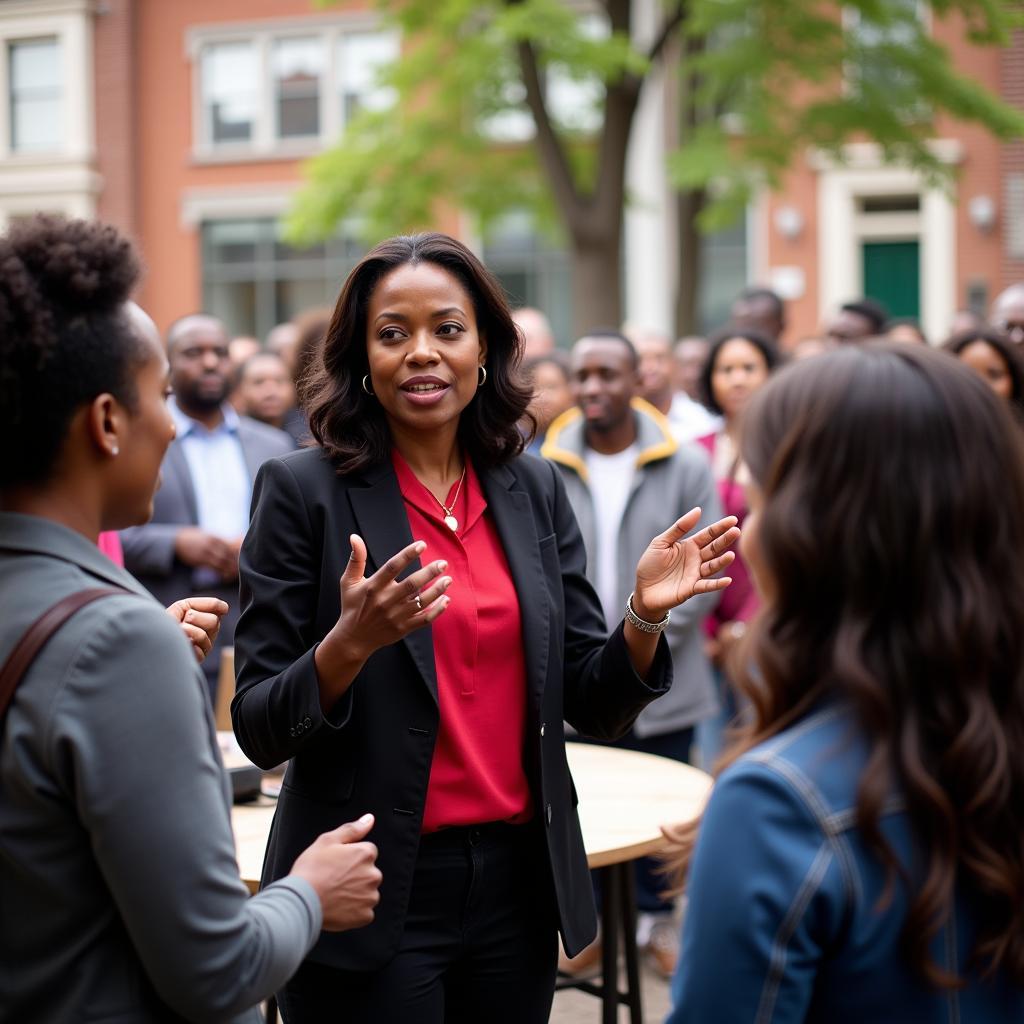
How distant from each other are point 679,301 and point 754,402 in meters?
14.4

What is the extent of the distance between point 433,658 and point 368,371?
0.62 metres

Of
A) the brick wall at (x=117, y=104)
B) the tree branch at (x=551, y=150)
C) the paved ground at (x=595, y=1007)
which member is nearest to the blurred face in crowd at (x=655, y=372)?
the paved ground at (x=595, y=1007)

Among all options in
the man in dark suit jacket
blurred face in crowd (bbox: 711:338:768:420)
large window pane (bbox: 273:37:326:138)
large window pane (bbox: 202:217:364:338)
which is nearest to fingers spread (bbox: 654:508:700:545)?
the man in dark suit jacket

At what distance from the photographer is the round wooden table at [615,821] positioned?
295 centimetres

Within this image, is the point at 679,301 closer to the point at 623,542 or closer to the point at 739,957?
the point at 623,542

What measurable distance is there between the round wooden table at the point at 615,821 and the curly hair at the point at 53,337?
135cm

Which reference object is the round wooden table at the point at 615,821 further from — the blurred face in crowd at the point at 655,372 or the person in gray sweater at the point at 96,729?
the blurred face in crowd at the point at 655,372

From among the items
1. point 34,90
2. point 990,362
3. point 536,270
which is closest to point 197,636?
point 990,362

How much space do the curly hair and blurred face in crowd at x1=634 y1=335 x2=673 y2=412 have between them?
5.71m

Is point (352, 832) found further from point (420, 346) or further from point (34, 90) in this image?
point (34, 90)

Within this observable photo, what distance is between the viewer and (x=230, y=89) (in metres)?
22.7

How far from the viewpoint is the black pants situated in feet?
7.59

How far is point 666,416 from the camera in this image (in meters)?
7.59

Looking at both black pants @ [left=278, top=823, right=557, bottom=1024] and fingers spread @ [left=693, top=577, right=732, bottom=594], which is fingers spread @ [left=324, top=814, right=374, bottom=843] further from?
fingers spread @ [left=693, top=577, right=732, bottom=594]
